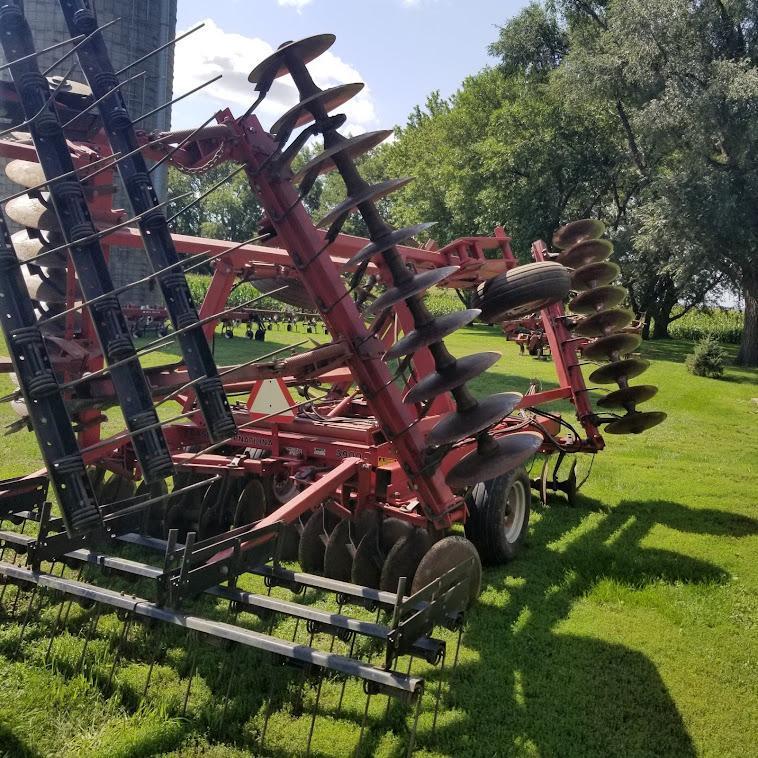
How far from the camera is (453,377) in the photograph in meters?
3.31

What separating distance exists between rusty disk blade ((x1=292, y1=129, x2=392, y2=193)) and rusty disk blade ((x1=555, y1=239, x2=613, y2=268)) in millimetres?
3164

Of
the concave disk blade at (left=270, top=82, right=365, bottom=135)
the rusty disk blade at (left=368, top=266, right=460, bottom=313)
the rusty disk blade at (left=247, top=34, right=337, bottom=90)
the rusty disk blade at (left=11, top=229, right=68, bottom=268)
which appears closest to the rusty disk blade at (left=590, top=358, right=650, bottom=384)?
the rusty disk blade at (left=368, top=266, right=460, bottom=313)

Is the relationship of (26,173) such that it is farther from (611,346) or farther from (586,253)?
(611,346)

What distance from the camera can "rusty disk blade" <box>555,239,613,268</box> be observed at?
233 inches

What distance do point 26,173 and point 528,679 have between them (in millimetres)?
3961

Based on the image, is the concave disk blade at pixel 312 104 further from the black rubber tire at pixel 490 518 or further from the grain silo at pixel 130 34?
the grain silo at pixel 130 34

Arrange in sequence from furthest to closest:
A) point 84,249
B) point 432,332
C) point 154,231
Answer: point 432,332 → point 154,231 → point 84,249

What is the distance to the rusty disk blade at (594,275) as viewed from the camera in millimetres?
5848

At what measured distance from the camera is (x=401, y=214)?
38.2 meters

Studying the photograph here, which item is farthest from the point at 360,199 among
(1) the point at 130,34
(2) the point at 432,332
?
(1) the point at 130,34

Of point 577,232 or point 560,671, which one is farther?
point 577,232

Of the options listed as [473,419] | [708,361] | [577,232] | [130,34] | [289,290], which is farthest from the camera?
[130,34]

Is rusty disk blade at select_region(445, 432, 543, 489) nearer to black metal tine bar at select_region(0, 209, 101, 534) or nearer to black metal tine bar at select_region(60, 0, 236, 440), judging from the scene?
black metal tine bar at select_region(60, 0, 236, 440)

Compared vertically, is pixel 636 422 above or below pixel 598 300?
below
